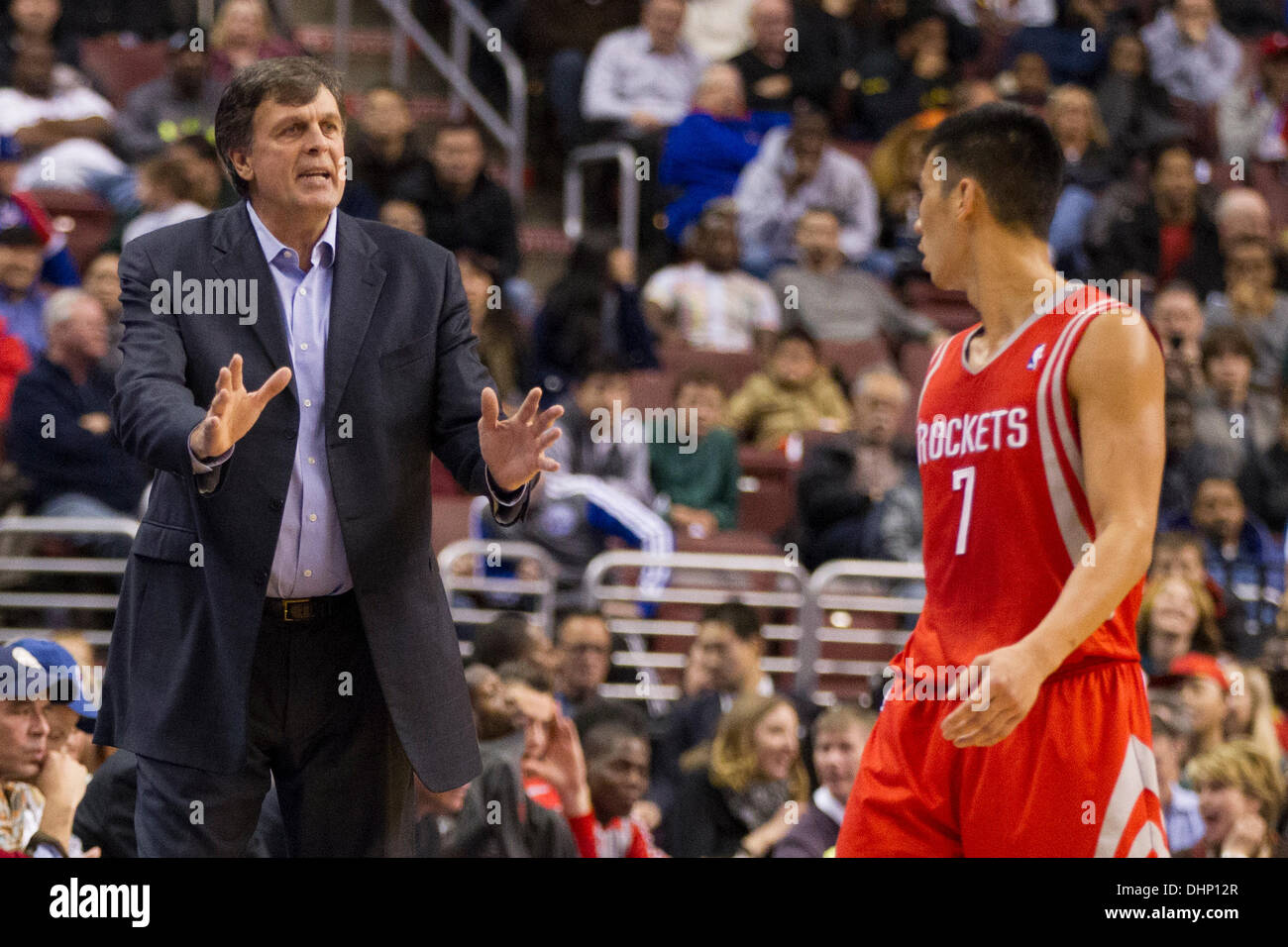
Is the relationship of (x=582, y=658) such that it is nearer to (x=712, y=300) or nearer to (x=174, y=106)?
(x=712, y=300)

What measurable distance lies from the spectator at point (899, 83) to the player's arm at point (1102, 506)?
27.7ft

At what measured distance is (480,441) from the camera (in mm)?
3201

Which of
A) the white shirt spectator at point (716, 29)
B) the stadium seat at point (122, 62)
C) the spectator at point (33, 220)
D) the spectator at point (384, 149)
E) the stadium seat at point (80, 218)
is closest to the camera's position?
the spectator at point (33, 220)

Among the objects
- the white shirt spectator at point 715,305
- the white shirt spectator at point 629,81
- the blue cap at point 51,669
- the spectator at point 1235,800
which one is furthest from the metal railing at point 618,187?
the blue cap at point 51,669

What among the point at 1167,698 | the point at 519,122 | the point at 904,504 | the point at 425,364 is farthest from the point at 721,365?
the point at 425,364

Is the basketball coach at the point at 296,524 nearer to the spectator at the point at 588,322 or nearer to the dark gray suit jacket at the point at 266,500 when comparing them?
the dark gray suit jacket at the point at 266,500

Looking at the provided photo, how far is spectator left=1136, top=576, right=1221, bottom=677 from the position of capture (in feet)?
23.7

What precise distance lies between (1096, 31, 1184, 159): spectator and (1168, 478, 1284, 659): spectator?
3924mm

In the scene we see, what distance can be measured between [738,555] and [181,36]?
4670mm

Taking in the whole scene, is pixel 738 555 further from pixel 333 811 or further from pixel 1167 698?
pixel 333 811

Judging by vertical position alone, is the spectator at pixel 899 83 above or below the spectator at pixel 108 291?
above

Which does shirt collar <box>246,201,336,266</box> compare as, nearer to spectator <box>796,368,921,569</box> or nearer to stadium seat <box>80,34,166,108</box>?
spectator <box>796,368,921,569</box>

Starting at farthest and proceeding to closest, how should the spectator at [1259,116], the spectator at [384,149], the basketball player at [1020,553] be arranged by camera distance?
the spectator at [1259,116] < the spectator at [384,149] < the basketball player at [1020,553]

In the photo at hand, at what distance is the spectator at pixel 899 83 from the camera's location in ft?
37.7
